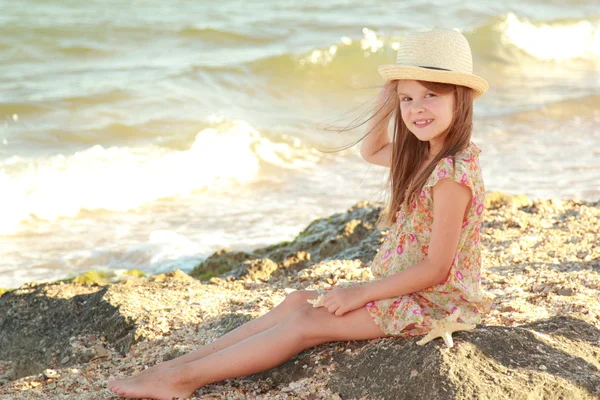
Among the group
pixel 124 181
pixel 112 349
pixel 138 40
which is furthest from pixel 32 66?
pixel 112 349

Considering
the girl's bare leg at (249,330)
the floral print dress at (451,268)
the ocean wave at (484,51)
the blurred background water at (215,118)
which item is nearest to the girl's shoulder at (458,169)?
the floral print dress at (451,268)

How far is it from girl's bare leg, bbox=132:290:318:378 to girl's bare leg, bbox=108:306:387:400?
10 cm

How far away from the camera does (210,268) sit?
19.8 ft

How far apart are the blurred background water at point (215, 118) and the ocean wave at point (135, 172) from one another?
0.03 meters

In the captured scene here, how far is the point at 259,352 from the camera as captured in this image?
3.37 metres

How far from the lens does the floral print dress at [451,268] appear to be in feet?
10.6

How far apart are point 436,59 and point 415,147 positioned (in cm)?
42

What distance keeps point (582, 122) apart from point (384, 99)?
8.59 metres

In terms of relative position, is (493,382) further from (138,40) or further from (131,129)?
(138,40)

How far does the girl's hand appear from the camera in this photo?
10.9ft

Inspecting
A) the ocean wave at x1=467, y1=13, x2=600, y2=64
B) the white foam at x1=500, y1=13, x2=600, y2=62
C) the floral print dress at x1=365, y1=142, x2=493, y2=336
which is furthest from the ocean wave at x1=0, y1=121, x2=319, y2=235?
the white foam at x1=500, y1=13, x2=600, y2=62

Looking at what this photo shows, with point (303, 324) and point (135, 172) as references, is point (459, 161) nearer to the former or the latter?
point (303, 324)

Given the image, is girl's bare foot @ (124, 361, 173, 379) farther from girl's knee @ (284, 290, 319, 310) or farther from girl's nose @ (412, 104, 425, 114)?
girl's nose @ (412, 104, 425, 114)

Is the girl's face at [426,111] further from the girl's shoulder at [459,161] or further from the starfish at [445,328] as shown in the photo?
the starfish at [445,328]
